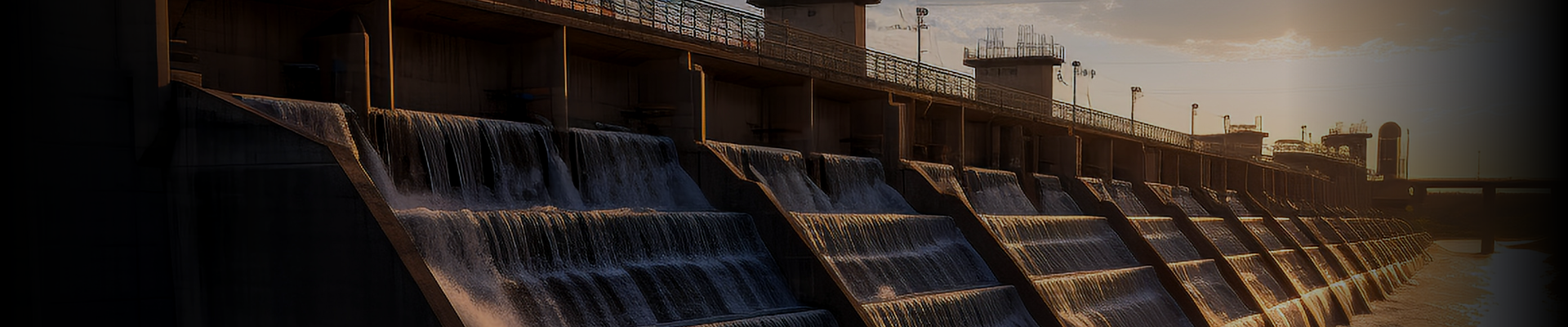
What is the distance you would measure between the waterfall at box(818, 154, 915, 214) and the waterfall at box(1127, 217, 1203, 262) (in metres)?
11.1

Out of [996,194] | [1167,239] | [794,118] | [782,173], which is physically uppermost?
[794,118]

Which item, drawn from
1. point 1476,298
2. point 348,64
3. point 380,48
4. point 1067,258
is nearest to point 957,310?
point 1067,258

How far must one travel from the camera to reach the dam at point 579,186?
11328 millimetres

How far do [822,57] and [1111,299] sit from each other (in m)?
9.18

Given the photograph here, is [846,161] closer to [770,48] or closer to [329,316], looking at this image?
[770,48]

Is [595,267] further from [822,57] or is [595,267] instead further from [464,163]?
[822,57]

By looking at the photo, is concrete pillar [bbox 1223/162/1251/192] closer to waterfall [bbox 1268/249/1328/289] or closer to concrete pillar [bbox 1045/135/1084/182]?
waterfall [bbox 1268/249/1328/289]

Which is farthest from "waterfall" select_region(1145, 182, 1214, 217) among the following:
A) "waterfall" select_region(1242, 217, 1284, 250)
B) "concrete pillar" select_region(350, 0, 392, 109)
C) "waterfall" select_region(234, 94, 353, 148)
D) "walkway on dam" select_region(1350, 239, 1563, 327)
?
"waterfall" select_region(234, 94, 353, 148)

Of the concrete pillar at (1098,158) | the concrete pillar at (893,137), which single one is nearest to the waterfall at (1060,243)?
the concrete pillar at (893,137)

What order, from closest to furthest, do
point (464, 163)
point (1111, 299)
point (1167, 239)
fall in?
1. point (464, 163)
2. point (1111, 299)
3. point (1167, 239)

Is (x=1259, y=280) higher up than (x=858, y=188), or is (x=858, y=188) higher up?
(x=858, y=188)

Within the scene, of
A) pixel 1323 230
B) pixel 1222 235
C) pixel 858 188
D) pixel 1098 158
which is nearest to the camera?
pixel 858 188

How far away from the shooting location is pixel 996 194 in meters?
35.5

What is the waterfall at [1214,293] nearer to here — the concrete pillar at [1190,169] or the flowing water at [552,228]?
the flowing water at [552,228]
